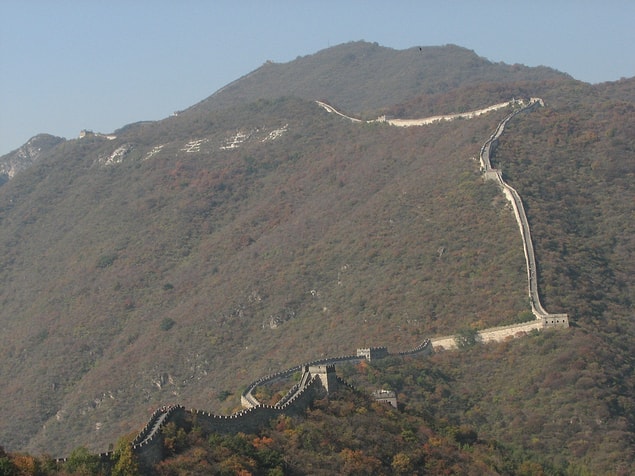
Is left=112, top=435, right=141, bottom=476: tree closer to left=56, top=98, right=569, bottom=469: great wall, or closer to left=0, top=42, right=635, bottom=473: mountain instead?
left=56, top=98, right=569, bottom=469: great wall

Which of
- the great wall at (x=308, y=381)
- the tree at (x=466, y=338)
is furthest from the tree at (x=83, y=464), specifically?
the tree at (x=466, y=338)

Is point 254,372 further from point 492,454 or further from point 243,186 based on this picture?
point 243,186

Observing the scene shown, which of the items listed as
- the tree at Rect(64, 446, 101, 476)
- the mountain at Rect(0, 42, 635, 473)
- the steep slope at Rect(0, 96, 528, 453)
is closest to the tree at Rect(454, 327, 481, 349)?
the mountain at Rect(0, 42, 635, 473)

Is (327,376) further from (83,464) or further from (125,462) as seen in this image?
(83,464)

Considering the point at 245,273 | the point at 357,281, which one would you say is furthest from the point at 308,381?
the point at 245,273

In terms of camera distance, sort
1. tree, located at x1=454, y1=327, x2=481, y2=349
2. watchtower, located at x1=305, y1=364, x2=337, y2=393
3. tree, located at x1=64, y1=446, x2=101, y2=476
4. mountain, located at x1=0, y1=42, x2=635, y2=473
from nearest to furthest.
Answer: tree, located at x1=64, y1=446, x2=101, y2=476
watchtower, located at x1=305, y1=364, x2=337, y2=393
mountain, located at x1=0, y1=42, x2=635, y2=473
tree, located at x1=454, y1=327, x2=481, y2=349
